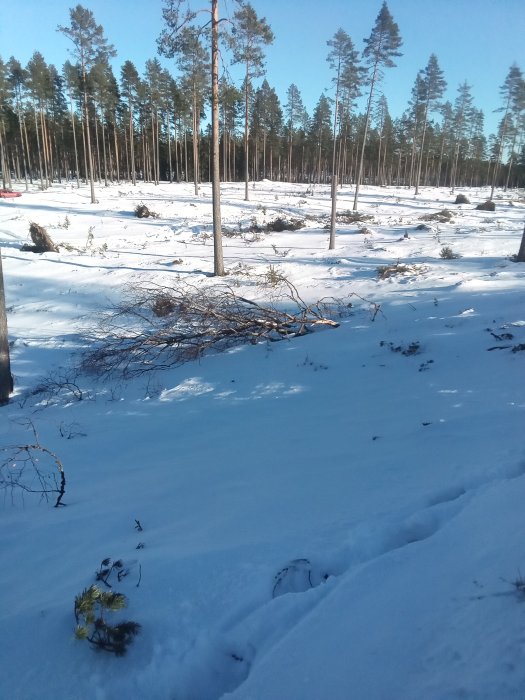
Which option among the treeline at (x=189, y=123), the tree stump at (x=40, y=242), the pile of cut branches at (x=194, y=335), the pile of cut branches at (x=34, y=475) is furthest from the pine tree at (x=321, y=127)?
the pile of cut branches at (x=34, y=475)

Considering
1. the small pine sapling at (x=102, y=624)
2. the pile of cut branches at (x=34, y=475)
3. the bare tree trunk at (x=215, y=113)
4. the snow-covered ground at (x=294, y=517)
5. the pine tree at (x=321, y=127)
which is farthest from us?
the pine tree at (x=321, y=127)

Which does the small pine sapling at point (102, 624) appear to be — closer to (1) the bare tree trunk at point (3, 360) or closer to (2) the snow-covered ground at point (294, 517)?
(2) the snow-covered ground at point (294, 517)

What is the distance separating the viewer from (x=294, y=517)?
9.87 ft

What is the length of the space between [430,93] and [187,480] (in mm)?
50866

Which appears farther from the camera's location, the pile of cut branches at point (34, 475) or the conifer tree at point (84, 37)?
the conifer tree at point (84, 37)

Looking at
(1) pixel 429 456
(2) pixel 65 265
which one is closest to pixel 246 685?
(1) pixel 429 456

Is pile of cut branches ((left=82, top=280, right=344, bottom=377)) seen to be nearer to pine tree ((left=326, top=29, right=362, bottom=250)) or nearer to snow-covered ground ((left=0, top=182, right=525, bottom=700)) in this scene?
snow-covered ground ((left=0, top=182, right=525, bottom=700))

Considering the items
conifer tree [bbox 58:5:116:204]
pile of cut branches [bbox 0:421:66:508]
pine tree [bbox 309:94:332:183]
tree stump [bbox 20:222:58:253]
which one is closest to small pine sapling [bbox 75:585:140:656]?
pile of cut branches [bbox 0:421:66:508]

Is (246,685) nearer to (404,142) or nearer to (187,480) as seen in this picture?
(187,480)

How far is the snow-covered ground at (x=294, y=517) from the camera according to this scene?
187 cm

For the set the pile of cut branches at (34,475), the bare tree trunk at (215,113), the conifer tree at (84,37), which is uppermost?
the conifer tree at (84,37)

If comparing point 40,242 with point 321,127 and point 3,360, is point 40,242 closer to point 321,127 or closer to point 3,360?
point 3,360

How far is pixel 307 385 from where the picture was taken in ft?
21.0

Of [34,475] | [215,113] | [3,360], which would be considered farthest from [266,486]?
[215,113]
